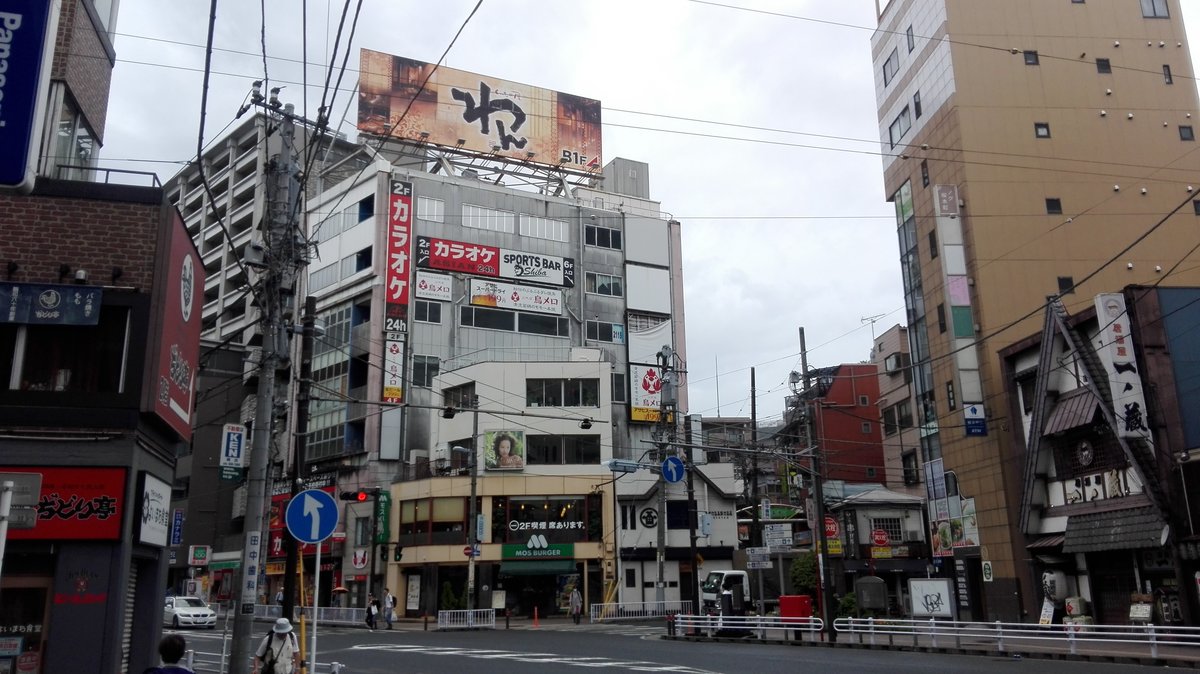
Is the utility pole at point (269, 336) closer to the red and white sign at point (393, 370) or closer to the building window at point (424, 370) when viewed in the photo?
the red and white sign at point (393, 370)

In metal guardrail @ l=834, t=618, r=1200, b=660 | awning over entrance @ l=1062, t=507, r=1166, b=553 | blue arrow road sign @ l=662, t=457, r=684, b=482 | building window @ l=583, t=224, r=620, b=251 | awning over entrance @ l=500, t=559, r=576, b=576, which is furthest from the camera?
building window @ l=583, t=224, r=620, b=251

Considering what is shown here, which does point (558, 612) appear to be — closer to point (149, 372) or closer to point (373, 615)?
point (373, 615)

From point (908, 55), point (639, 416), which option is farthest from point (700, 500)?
point (908, 55)

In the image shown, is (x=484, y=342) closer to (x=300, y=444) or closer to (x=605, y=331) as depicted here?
(x=605, y=331)

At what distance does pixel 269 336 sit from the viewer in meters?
16.1

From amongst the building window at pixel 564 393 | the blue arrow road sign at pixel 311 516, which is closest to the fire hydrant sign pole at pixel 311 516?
the blue arrow road sign at pixel 311 516

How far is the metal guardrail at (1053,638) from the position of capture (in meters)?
21.4

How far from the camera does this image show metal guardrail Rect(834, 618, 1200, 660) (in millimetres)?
21422

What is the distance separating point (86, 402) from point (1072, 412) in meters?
28.2

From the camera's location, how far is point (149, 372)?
1463cm

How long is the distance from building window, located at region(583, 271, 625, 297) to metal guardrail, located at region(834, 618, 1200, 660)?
3866 cm

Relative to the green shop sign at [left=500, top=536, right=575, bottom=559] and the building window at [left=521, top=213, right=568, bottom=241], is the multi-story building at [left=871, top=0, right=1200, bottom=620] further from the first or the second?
the building window at [left=521, top=213, right=568, bottom=241]

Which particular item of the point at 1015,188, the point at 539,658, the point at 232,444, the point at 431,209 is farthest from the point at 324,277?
the point at 539,658

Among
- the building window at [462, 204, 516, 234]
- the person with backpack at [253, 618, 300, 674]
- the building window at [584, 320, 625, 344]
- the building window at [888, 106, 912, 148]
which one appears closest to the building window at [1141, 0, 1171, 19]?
the building window at [888, 106, 912, 148]
